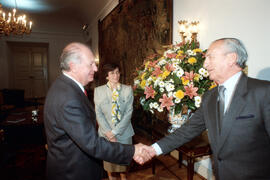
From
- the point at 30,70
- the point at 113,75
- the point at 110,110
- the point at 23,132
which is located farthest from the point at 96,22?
the point at 110,110

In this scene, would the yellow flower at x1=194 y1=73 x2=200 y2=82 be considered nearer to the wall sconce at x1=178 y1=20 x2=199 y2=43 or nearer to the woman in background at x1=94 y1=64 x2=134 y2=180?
the wall sconce at x1=178 y1=20 x2=199 y2=43

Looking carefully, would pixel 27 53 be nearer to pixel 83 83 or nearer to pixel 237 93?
pixel 83 83

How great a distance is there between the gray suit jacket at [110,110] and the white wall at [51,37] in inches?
367

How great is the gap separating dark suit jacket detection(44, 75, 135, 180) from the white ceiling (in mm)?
6517

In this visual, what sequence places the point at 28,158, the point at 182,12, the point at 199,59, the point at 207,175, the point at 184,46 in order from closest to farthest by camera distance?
1. the point at 199,59
2. the point at 184,46
3. the point at 207,175
4. the point at 182,12
5. the point at 28,158

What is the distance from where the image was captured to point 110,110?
3018 mm

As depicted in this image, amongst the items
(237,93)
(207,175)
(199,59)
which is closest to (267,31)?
(199,59)

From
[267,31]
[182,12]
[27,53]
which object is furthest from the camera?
[27,53]

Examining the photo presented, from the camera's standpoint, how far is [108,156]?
5.44 ft

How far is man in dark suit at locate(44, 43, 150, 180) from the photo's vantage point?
1514 mm

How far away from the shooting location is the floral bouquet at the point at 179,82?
83.7 inches

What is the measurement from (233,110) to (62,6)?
9.41m

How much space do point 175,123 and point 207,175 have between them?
131 centimetres

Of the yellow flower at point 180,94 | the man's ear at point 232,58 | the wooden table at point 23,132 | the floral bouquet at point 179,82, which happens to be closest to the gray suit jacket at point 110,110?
the floral bouquet at point 179,82
